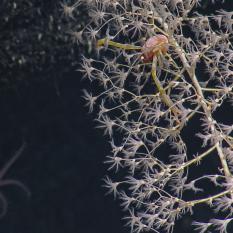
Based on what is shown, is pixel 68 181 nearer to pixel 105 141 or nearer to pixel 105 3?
pixel 105 141

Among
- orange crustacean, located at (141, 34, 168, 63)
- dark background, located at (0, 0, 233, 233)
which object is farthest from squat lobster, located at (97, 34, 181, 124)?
dark background, located at (0, 0, 233, 233)

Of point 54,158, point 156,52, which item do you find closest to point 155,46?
point 156,52

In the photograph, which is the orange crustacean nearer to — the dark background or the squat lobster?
the squat lobster

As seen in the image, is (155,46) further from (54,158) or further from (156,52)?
(54,158)

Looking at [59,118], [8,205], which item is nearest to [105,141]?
[59,118]

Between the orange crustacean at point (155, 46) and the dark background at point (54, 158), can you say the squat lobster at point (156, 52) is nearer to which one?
the orange crustacean at point (155, 46)
